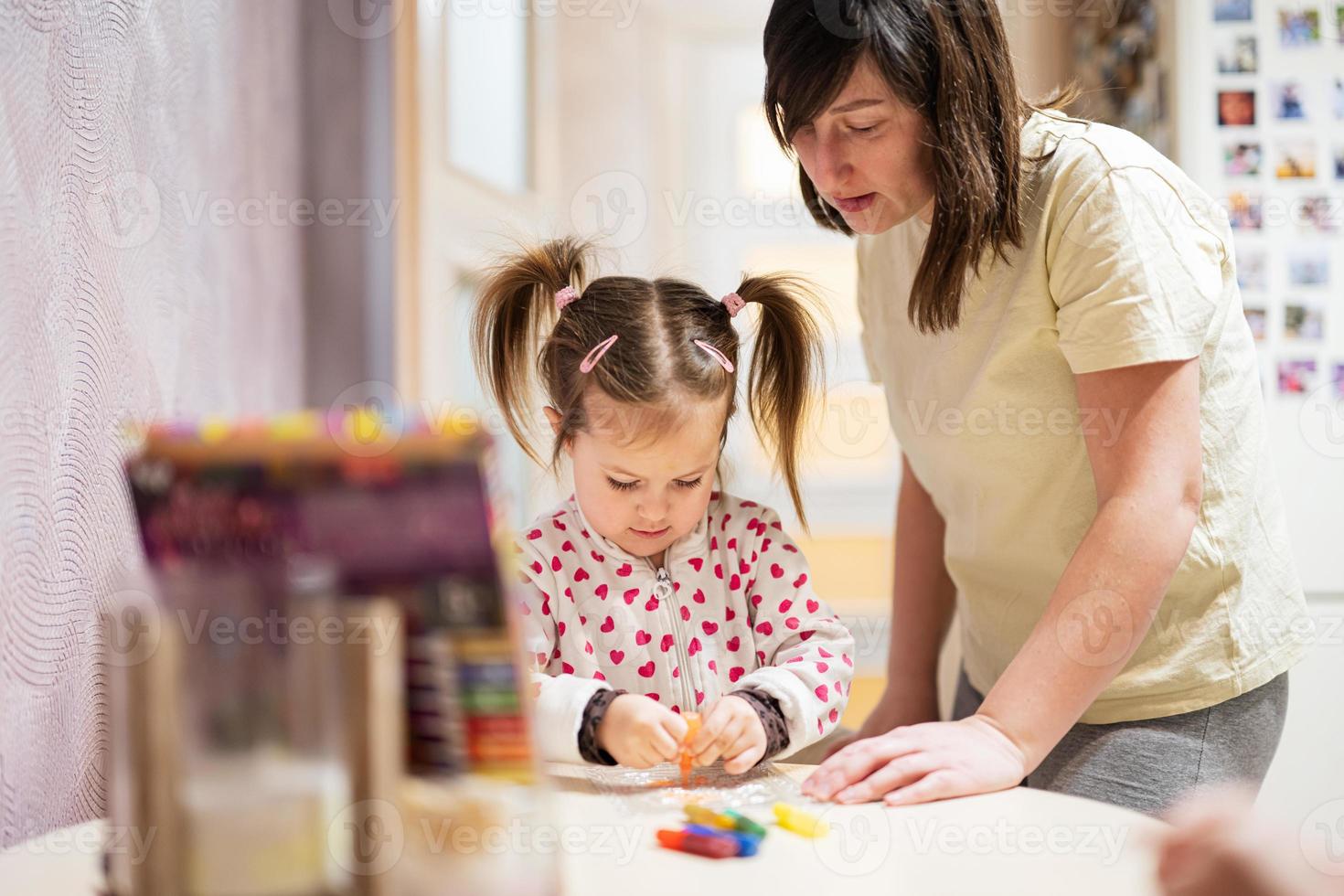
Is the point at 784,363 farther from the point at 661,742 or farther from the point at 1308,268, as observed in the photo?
the point at 1308,268

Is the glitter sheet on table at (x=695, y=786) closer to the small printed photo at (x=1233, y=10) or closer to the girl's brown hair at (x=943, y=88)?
the girl's brown hair at (x=943, y=88)

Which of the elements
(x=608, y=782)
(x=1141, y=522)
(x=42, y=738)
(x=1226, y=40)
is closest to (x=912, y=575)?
(x=1141, y=522)

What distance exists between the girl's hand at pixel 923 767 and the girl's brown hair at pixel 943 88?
0.41 m

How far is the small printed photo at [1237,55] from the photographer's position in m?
2.35

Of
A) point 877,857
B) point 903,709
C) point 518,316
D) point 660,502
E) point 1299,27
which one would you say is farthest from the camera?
point 1299,27

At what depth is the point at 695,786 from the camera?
0.95 meters

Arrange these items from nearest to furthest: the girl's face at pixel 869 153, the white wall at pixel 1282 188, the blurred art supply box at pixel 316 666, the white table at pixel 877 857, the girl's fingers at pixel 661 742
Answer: the blurred art supply box at pixel 316 666 → the white table at pixel 877 857 → the girl's fingers at pixel 661 742 → the girl's face at pixel 869 153 → the white wall at pixel 1282 188

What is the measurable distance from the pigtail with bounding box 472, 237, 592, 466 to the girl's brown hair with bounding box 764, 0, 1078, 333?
279 mm

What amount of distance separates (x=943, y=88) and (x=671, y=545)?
1.68ft

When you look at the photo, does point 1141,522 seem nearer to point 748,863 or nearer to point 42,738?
point 748,863

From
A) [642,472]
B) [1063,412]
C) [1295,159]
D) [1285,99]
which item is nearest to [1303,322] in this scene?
[1295,159]

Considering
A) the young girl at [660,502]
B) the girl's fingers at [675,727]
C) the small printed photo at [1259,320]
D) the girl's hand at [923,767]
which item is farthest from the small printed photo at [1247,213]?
the girl's fingers at [675,727]

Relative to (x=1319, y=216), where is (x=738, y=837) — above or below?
below

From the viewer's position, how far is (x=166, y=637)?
1.78 feet
